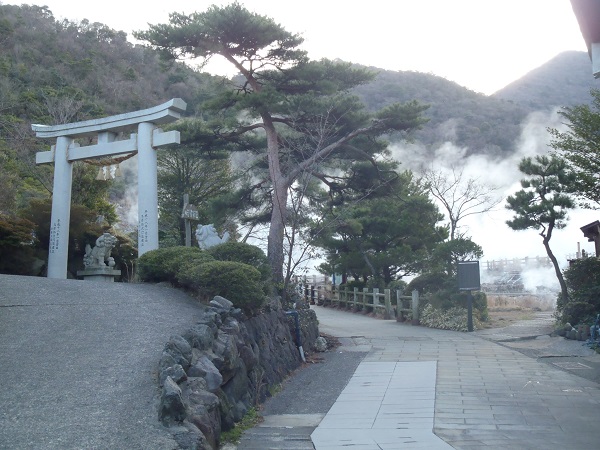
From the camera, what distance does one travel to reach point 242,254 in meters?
14.1

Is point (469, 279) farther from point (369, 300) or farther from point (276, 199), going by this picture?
point (369, 300)

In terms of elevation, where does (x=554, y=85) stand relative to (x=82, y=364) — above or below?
above

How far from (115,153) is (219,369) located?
11195mm

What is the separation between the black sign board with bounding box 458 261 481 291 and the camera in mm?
18531

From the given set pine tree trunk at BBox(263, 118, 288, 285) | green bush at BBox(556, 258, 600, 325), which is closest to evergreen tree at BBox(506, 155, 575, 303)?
green bush at BBox(556, 258, 600, 325)

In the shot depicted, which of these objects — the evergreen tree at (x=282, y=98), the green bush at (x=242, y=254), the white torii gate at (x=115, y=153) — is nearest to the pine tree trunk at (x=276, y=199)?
the evergreen tree at (x=282, y=98)

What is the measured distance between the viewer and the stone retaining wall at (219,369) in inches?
238

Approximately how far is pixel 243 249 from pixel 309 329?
2.83m

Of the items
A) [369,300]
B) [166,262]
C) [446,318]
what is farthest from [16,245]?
[369,300]

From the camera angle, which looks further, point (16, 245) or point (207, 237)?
point (16, 245)

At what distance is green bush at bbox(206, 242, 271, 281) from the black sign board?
273 inches

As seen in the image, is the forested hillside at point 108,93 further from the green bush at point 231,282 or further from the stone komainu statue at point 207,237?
the green bush at point 231,282

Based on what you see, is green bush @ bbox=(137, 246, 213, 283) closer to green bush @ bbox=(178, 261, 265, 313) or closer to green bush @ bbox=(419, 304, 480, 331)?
green bush @ bbox=(178, 261, 265, 313)

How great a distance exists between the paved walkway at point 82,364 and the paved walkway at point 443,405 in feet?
5.43
